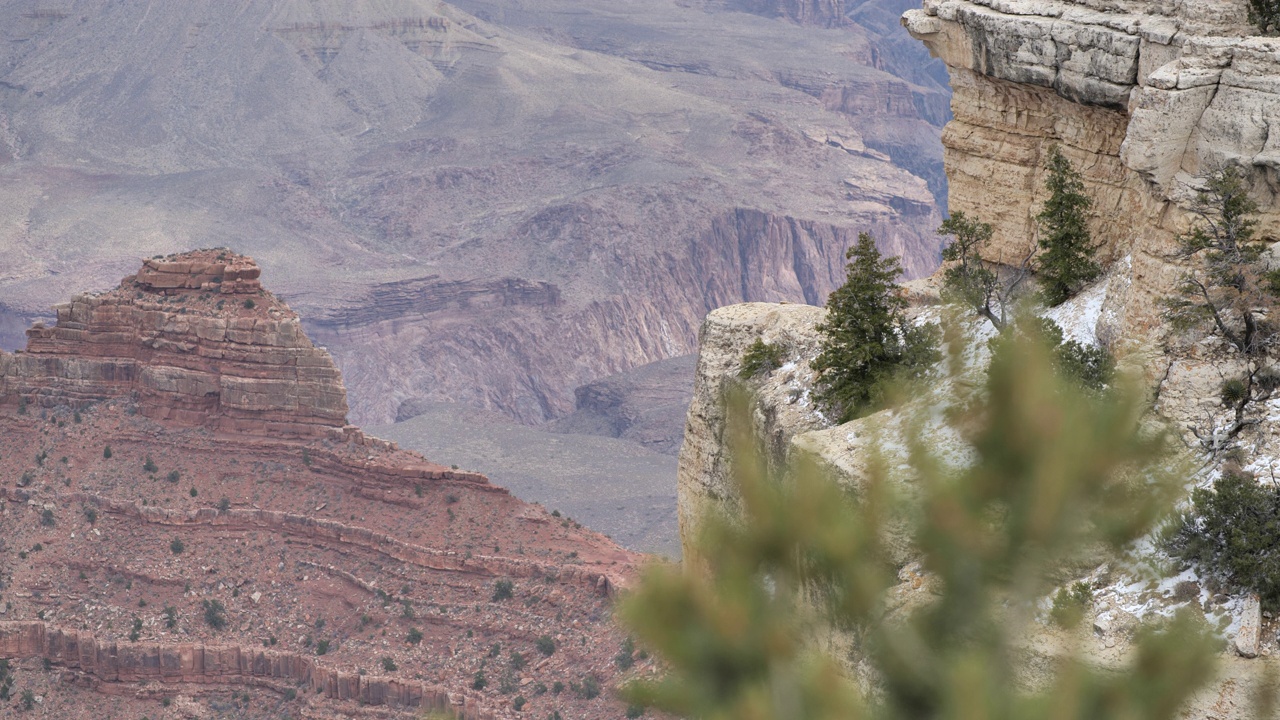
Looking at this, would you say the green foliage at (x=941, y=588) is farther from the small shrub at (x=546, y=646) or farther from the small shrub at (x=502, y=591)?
the small shrub at (x=502, y=591)

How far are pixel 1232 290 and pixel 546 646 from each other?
43.1m

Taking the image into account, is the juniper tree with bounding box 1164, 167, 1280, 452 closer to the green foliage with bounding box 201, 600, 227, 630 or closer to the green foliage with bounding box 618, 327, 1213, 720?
the green foliage with bounding box 618, 327, 1213, 720

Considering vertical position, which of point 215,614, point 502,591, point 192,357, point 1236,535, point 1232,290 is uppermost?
point 1232,290

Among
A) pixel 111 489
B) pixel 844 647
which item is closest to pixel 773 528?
pixel 844 647

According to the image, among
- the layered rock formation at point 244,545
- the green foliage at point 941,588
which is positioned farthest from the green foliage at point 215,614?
the green foliage at point 941,588

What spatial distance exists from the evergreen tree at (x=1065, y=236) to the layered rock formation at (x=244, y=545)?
32472mm

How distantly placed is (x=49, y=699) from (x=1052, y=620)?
55267 millimetres

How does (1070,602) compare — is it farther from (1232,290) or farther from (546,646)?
(546,646)

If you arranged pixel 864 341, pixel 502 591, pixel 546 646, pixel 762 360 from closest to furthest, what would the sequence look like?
pixel 864 341 < pixel 762 360 < pixel 546 646 < pixel 502 591

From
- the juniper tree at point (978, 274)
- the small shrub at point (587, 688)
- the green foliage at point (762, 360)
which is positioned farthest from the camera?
the small shrub at point (587, 688)

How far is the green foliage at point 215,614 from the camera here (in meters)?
69.7

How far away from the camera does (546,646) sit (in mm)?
65562

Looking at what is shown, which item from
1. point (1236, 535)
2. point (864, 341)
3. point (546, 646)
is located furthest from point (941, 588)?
point (546, 646)

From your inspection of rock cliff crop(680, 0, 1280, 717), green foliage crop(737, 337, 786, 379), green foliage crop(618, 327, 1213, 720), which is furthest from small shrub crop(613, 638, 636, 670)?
green foliage crop(618, 327, 1213, 720)
